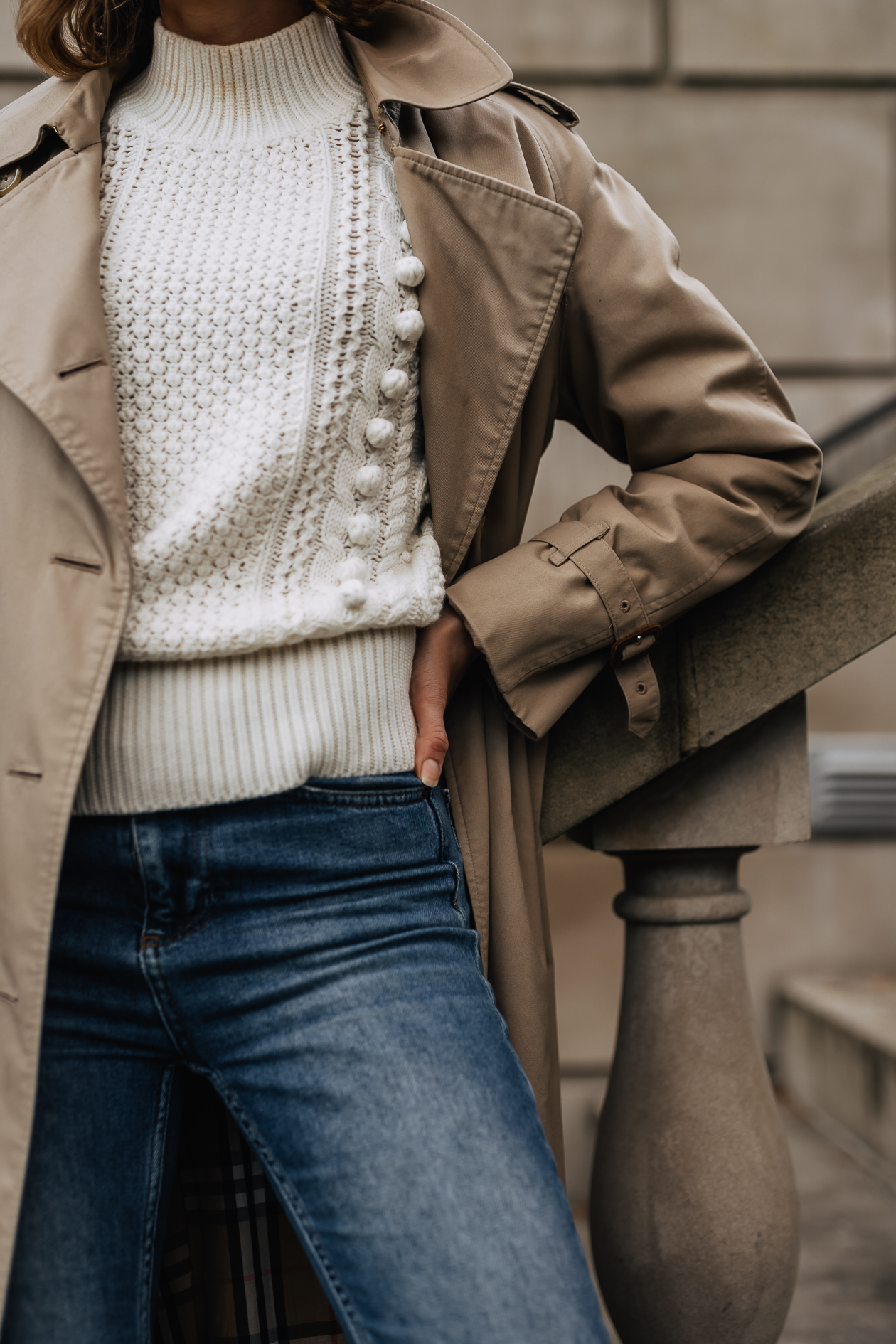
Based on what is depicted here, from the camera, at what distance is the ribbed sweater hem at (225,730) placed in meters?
1.05

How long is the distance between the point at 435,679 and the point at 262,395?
35 cm

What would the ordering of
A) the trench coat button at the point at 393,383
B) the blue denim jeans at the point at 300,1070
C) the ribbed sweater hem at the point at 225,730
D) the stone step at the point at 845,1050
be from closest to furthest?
the blue denim jeans at the point at 300,1070 → the ribbed sweater hem at the point at 225,730 → the trench coat button at the point at 393,383 → the stone step at the point at 845,1050

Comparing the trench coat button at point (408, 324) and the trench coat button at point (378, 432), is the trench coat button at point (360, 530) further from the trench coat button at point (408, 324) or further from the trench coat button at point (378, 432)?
the trench coat button at point (408, 324)

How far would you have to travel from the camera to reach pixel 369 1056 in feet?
3.29

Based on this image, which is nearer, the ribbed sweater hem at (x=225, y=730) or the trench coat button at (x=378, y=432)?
the ribbed sweater hem at (x=225, y=730)

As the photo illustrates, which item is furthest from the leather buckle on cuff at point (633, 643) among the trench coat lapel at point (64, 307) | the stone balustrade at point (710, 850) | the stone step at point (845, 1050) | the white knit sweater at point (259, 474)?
the stone step at point (845, 1050)

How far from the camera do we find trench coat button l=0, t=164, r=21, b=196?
4.03 feet

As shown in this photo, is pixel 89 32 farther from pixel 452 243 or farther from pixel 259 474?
pixel 259 474

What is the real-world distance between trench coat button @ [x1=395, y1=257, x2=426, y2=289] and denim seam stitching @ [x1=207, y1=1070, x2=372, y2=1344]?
840 millimetres

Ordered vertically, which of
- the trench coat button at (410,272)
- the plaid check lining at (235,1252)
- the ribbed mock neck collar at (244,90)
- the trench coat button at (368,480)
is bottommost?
the plaid check lining at (235,1252)

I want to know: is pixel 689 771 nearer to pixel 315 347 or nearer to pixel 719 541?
pixel 719 541

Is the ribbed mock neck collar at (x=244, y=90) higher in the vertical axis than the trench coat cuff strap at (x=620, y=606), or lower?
higher

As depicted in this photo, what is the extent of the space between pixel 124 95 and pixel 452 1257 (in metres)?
1.33

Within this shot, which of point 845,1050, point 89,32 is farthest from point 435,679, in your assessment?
point 845,1050
